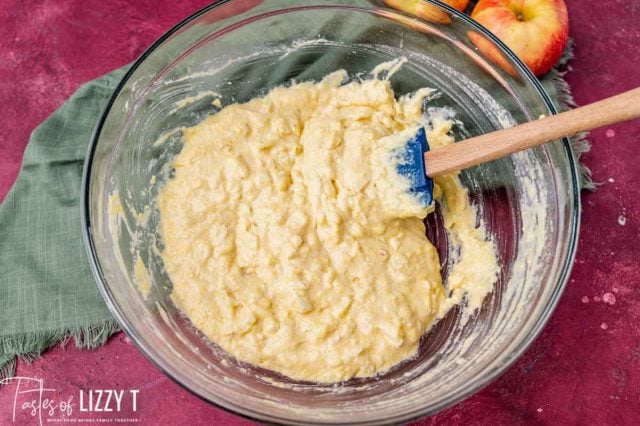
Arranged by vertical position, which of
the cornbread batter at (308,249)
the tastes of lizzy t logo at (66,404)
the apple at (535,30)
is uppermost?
the apple at (535,30)

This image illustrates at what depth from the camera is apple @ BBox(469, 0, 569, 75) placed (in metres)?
2.41

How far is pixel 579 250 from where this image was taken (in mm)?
2439

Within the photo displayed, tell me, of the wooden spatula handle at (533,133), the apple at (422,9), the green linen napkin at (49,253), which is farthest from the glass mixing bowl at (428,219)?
the green linen napkin at (49,253)

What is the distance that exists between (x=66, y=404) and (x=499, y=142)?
188 centimetres

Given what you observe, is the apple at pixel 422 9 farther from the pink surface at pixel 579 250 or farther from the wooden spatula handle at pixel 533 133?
the pink surface at pixel 579 250

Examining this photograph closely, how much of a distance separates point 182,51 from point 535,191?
4.73 feet

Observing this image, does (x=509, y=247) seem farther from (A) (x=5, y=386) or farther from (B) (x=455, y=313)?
(A) (x=5, y=386)

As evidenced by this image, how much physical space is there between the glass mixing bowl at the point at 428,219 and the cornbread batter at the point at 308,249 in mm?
72

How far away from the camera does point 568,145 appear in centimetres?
198

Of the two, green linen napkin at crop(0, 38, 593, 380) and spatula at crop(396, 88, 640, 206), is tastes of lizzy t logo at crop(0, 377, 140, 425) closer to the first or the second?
green linen napkin at crop(0, 38, 593, 380)

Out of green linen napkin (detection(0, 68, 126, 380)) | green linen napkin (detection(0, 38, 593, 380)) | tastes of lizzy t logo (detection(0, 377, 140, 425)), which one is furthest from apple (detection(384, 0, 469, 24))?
tastes of lizzy t logo (detection(0, 377, 140, 425))

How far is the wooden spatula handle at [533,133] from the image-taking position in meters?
1.65

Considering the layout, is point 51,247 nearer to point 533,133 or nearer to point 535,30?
point 533,133

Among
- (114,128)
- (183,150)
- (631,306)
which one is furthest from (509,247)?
(114,128)
